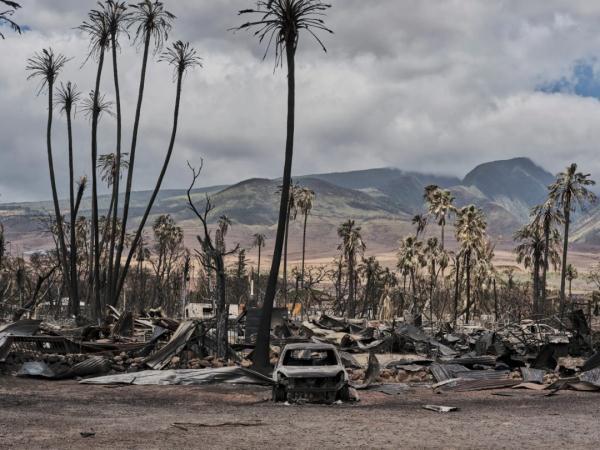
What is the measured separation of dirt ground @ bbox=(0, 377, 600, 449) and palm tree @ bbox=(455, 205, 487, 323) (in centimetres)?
4380

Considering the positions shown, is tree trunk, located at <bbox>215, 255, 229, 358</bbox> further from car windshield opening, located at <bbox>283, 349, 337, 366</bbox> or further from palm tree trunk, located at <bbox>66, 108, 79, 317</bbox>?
palm tree trunk, located at <bbox>66, 108, 79, 317</bbox>

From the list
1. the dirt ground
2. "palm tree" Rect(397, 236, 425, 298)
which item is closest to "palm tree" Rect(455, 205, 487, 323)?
"palm tree" Rect(397, 236, 425, 298)

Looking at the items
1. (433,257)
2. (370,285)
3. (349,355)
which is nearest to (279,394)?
(349,355)

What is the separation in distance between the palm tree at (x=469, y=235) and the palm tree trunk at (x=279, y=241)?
38.8m

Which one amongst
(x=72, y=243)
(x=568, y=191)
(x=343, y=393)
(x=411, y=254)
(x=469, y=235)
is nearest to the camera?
(x=343, y=393)

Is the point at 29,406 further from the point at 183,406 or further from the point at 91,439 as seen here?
the point at 91,439

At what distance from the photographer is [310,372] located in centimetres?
1705

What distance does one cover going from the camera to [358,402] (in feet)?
59.4

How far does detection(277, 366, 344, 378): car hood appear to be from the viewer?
17.0 m

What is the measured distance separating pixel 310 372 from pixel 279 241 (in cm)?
887

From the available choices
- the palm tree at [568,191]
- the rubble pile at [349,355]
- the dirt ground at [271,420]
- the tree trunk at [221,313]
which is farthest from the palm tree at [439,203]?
the dirt ground at [271,420]

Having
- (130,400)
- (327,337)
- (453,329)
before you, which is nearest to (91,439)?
(130,400)

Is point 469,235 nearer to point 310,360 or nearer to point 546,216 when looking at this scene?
point 546,216

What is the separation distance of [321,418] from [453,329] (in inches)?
1206
